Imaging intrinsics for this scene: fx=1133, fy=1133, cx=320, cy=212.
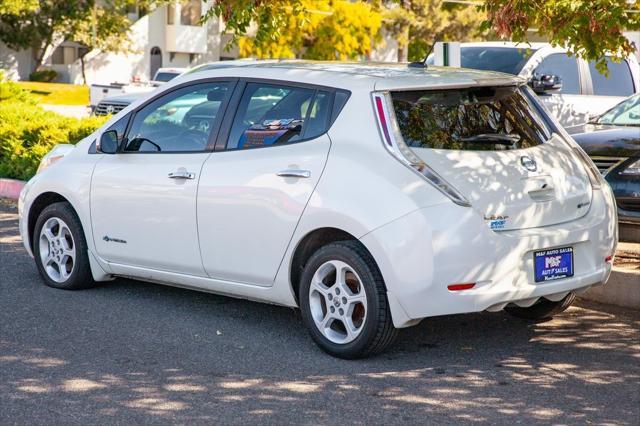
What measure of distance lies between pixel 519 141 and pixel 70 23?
167ft

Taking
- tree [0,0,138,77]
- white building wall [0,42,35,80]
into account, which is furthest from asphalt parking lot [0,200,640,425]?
white building wall [0,42,35,80]

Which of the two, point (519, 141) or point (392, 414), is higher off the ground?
point (519, 141)

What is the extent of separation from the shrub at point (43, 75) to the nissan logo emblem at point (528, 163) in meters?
52.7

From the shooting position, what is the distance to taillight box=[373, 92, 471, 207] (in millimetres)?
6297

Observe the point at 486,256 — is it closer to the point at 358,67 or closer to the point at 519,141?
the point at 519,141

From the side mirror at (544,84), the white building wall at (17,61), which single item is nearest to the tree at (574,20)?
the side mirror at (544,84)

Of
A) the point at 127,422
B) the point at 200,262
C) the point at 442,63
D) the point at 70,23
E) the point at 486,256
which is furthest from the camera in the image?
the point at 70,23

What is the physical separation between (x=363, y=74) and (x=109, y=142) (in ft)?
6.97

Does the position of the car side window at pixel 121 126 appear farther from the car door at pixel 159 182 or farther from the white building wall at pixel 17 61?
the white building wall at pixel 17 61

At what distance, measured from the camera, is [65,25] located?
5525 cm

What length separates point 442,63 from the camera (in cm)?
1073

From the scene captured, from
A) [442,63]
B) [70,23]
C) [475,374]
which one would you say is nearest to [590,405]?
[475,374]

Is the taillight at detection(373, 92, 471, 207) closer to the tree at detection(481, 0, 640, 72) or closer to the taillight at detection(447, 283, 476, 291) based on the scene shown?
the taillight at detection(447, 283, 476, 291)

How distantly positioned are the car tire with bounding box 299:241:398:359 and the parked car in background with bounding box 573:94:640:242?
3387mm
